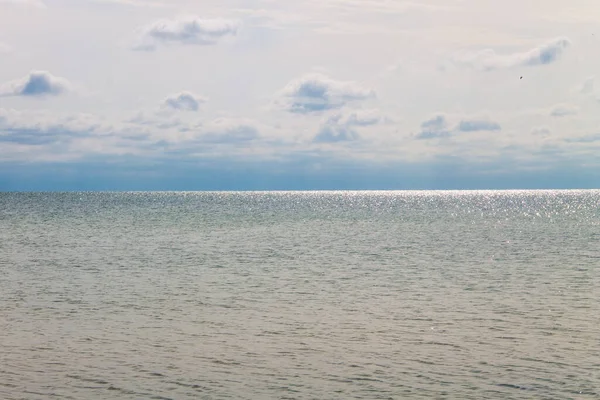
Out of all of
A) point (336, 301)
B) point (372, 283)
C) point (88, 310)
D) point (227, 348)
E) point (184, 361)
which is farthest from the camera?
point (372, 283)

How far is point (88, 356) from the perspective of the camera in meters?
27.0

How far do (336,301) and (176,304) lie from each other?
27.9 feet

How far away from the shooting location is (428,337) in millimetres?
29625

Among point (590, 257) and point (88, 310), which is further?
point (590, 257)

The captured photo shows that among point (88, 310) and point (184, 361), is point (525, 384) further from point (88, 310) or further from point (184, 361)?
point (88, 310)

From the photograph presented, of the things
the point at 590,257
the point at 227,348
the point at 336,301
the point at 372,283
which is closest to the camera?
the point at 227,348

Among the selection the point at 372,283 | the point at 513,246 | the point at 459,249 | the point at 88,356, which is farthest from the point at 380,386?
the point at 513,246

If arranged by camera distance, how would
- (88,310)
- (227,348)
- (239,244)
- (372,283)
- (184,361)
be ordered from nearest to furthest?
(184,361), (227,348), (88,310), (372,283), (239,244)

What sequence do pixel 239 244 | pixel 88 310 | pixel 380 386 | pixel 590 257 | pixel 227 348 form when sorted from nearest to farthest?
1. pixel 380 386
2. pixel 227 348
3. pixel 88 310
4. pixel 590 257
5. pixel 239 244

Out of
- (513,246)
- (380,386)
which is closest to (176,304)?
(380,386)

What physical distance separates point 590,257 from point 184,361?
45687 millimetres

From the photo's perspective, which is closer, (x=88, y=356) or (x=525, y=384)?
(x=525, y=384)

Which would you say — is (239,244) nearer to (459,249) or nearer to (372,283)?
(459,249)

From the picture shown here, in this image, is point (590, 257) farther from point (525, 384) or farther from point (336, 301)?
point (525, 384)
